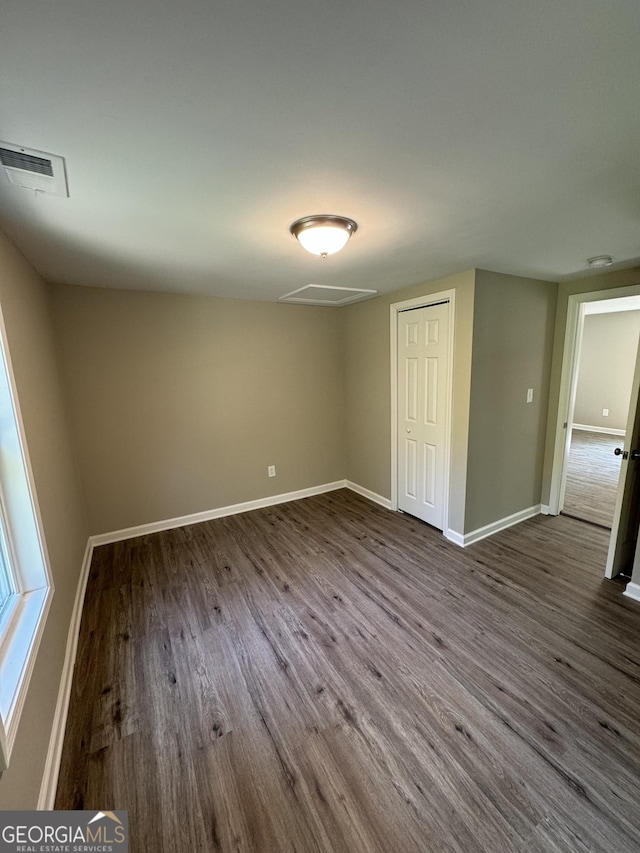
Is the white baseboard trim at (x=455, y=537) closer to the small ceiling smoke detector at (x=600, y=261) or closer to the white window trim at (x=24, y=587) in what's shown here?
the small ceiling smoke detector at (x=600, y=261)

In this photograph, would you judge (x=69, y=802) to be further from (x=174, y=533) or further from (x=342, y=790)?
(x=174, y=533)

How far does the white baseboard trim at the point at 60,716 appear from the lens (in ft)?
4.08

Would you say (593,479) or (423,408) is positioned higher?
(423,408)

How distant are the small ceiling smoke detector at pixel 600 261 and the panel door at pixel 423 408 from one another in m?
1.01

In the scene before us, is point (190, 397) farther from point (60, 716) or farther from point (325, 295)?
point (60, 716)

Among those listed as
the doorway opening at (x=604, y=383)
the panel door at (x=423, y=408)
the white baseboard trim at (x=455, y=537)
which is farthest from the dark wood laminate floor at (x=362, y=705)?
the doorway opening at (x=604, y=383)

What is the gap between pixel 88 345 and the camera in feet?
9.61

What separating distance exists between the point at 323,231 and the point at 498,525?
2.98 m

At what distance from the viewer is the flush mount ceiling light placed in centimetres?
161

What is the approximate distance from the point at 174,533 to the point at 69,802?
220 cm

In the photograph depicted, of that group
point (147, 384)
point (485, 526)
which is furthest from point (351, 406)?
point (147, 384)

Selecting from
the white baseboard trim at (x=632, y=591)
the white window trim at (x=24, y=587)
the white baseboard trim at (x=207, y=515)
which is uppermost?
the white window trim at (x=24, y=587)

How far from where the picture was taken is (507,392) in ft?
9.95

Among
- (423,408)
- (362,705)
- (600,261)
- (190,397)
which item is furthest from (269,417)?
(600,261)
